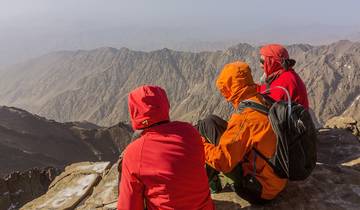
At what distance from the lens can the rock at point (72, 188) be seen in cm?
924

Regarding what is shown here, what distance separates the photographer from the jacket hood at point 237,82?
6.22 metres

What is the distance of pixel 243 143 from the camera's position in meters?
6.04

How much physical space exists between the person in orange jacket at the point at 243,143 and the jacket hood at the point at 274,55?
289cm

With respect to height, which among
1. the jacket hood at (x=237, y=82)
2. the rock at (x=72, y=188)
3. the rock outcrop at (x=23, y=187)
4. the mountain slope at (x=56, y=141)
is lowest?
the mountain slope at (x=56, y=141)

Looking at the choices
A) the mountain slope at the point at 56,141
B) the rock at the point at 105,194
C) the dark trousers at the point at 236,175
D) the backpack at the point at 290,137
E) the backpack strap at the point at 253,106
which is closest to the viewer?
the backpack at the point at 290,137


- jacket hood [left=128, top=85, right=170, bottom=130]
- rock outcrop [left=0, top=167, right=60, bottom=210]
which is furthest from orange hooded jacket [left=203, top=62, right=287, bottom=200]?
rock outcrop [left=0, top=167, right=60, bottom=210]

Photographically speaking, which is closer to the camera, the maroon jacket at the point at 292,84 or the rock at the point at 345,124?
the maroon jacket at the point at 292,84

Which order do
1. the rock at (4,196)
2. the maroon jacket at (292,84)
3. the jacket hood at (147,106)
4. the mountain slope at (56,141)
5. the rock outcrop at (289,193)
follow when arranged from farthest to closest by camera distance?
the mountain slope at (56,141)
the rock at (4,196)
the maroon jacket at (292,84)
the rock outcrop at (289,193)
the jacket hood at (147,106)

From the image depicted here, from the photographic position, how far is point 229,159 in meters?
6.09

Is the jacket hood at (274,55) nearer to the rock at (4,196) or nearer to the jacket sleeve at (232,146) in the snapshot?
the jacket sleeve at (232,146)

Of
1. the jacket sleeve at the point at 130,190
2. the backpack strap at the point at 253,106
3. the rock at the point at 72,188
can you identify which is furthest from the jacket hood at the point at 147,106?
the rock at the point at 72,188

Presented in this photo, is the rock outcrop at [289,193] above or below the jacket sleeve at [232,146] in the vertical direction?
below

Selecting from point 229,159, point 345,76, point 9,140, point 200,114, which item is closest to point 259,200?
point 229,159

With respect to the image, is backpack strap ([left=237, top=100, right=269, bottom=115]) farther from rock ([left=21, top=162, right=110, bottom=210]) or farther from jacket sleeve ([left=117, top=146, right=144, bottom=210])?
rock ([left=21, top=162, right=110, bottom=210])
